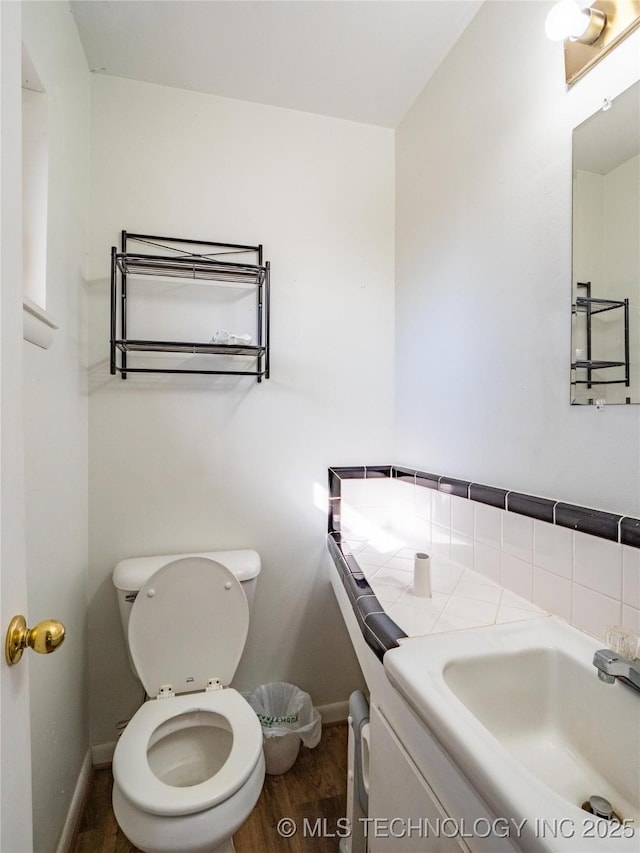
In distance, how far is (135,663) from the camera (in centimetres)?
134

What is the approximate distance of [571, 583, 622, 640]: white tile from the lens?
83 centimetres

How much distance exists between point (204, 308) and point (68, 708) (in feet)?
4.80

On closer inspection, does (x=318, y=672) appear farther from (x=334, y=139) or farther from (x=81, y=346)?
(x=334, y=139)

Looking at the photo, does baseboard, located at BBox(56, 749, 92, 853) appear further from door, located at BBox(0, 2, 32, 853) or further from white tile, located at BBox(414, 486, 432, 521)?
white tile, located at BBox(414, 486, 432, 521)

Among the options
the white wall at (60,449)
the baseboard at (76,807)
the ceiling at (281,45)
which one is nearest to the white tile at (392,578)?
the white wall at (60,449)

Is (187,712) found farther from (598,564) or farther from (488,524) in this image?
A: (598,564)

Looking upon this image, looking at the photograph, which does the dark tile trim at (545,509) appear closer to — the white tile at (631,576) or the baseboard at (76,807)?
the white tile at (631,576)

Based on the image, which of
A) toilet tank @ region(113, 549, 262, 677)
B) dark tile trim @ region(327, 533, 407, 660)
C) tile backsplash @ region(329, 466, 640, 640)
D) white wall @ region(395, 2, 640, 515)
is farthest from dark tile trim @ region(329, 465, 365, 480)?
toilet tank @ region(113, 549, 262, 677)

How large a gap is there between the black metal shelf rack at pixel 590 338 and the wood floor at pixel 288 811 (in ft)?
5.21

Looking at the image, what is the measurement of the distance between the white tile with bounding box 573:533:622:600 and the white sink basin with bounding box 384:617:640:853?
4.9 inches

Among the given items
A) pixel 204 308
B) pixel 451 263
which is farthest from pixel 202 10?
pixel 451 263

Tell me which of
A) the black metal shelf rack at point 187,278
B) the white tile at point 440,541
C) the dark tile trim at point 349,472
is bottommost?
the white tile at point 440,541

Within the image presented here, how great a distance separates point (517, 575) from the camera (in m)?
1.09

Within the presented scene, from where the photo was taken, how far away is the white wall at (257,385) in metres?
1.55
